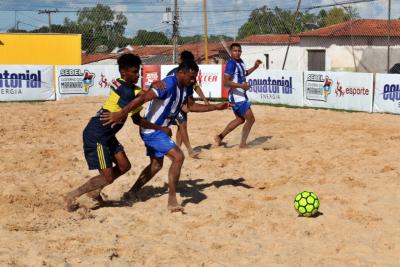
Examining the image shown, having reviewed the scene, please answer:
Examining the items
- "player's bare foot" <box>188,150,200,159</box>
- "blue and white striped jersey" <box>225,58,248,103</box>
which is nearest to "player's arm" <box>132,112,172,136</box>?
"player's bare foot" <box>188,150,200,159</box>

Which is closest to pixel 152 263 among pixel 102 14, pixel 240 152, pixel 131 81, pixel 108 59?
Answer: pixel 131 81

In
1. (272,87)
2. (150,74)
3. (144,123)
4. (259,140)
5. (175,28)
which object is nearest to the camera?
(144,123)

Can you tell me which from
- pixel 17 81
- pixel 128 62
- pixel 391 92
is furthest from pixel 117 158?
pixel 17 81

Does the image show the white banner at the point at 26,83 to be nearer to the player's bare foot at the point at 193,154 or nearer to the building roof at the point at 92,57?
the player's bare foot at the point at 193,154

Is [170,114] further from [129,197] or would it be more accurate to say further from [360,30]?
[360,30]

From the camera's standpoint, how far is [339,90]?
679 inches

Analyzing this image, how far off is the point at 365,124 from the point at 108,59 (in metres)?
24.2

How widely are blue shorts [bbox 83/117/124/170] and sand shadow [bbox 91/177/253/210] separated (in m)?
0.62

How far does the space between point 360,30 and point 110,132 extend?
2901cm

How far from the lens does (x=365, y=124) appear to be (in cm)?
1360

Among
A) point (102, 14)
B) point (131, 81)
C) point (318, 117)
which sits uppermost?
point (102, 14)

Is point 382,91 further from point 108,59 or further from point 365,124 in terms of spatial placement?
point 108,59

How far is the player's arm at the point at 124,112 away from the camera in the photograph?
19.7ft

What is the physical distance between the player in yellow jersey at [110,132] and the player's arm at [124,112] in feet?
0.32
